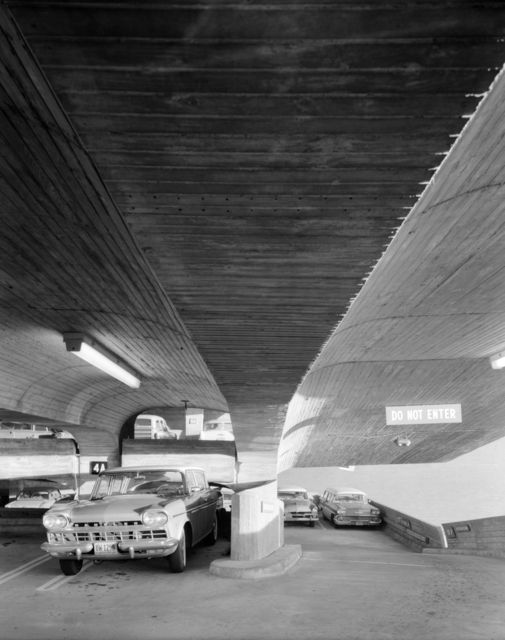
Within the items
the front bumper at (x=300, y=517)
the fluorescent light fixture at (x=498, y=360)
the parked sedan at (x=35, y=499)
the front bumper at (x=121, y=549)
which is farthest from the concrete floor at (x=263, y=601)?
the front bumper at (x=300, y=517)

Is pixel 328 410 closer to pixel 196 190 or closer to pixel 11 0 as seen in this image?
pixel 196 190

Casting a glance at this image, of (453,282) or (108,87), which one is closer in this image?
(108,87)

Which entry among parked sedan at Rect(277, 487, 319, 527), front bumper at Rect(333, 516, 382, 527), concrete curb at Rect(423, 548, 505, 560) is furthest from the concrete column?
parked sedan at Rect(277, 487, 319, 527)

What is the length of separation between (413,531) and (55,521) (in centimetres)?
986

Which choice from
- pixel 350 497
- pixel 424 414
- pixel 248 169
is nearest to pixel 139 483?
pixel 248 169

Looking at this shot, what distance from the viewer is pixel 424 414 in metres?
18.9

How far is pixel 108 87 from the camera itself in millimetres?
3117

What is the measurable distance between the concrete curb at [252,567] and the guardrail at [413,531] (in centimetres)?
498

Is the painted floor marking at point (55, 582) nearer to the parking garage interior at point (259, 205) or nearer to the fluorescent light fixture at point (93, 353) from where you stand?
the parking garage interior at point (259, 205)

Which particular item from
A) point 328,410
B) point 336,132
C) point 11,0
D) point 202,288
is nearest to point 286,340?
point 202,288

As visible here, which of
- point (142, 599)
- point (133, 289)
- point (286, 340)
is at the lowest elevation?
point (142, 599)

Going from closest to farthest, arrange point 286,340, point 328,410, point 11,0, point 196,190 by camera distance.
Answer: point 11,0 < point 196,190 < point 286,340 < point 328,410

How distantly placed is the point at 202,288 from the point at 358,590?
4.95m

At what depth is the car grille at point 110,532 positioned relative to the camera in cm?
911
